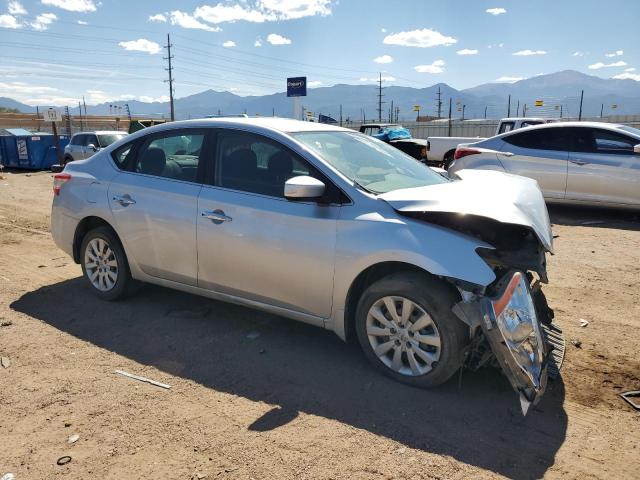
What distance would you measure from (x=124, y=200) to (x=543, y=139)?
7.63 meters

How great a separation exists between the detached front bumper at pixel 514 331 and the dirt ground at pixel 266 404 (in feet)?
0.89

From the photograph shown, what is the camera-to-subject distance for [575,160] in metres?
8.98

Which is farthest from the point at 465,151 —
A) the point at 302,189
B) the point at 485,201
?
the point at 302,189

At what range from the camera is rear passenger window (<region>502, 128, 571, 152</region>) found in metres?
9.23

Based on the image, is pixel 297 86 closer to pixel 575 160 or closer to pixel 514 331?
pixel 575 160

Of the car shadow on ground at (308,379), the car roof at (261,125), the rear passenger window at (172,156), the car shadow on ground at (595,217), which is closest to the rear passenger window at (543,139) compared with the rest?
the car shadow on ground at (595,217)

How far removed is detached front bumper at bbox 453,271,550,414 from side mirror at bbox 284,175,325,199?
1132 millimetres

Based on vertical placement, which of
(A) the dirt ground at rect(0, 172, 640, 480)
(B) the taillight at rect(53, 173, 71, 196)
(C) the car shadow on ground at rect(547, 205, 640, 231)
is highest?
(B) the taillight at rect(53, 173, 71, 196)

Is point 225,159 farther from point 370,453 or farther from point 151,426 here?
point 370,453

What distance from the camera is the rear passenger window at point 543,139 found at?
9.23 meters

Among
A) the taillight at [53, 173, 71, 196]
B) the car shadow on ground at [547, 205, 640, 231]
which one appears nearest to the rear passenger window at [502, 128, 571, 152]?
the car shadow on ground at [547, 205, 640, 231]

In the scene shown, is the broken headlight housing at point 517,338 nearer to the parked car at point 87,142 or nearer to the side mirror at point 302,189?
the side mirror at point 302,189

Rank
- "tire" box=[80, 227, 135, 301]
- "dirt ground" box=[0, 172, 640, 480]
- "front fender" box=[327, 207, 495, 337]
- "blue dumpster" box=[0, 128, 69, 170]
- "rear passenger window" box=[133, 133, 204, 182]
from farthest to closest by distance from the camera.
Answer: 1. "blue dumpster" box=[0, 128, 69, 170]
2. "tire" box=[80, 227, 135, 301]
3. "rear passenger window" box=[133, 133, 204, 182]
4. "front fender" box=[327, 207, 495, 337]
5. "dirt ground" box=[0, 172, 640, 480]

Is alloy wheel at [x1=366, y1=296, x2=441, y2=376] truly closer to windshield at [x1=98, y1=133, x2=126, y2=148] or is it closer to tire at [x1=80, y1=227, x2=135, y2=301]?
tire at [x1=80, y1=227, x2=135, y2=301]
